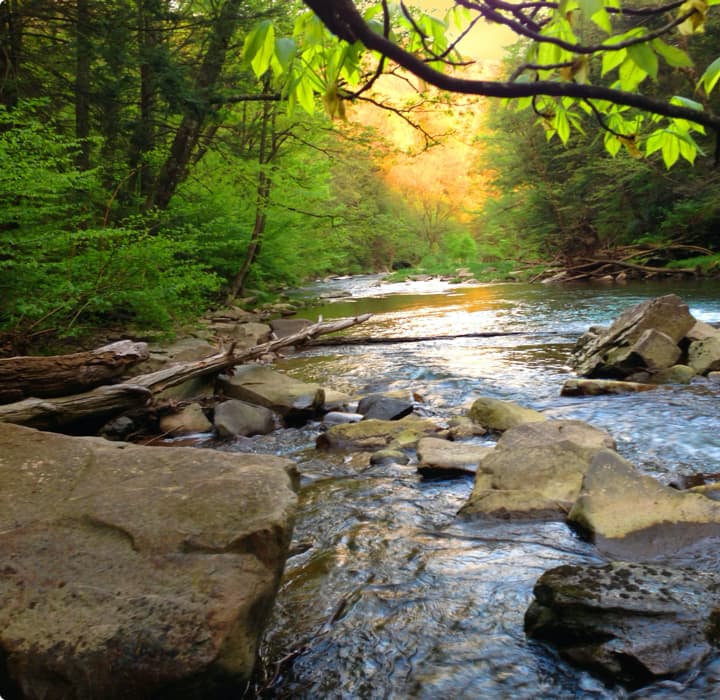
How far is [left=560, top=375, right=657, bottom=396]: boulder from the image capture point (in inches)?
249

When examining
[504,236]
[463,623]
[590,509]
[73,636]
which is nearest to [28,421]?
[73,636]

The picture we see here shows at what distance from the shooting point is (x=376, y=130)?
52.8ft

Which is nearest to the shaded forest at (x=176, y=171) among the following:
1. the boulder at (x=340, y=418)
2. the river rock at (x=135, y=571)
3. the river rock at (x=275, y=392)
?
the river rock at (x=135, y=571)

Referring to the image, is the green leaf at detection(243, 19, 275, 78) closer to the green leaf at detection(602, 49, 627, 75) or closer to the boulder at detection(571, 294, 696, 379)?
the green leaf at detection(602, 49, 627, 75)

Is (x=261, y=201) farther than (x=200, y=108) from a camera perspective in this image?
Yes

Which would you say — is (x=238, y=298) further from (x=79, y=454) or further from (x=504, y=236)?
(x=504, y=236)

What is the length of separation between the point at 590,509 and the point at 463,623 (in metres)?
1.14

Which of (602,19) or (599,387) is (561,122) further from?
(599,387)

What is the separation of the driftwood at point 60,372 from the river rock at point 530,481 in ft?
12.4

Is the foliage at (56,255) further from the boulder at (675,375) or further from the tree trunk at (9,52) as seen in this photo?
the boulder at (675,375)

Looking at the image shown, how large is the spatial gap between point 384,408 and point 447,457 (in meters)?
1.89

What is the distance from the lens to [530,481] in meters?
3.67

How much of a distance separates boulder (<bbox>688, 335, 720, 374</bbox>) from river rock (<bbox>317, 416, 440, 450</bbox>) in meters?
3.73

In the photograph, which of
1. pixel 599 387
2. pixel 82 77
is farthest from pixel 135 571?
pixel 82 77
